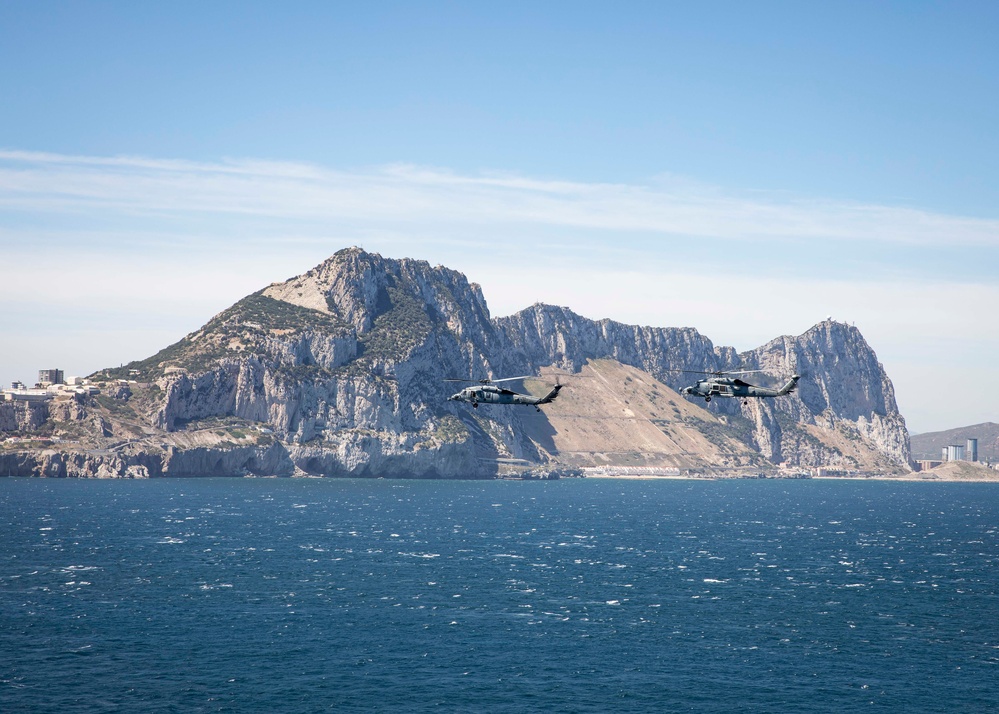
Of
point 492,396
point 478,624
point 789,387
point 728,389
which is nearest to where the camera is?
point 728,389

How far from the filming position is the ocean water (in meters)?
77.6

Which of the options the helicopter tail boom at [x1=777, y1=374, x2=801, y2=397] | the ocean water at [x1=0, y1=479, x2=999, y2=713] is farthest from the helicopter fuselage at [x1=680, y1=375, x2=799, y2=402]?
the ocean water at [x1=0, y1=479, x2=999, y2=713]

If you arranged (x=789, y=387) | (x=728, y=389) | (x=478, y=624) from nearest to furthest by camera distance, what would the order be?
(x=728, y=389) < (x=789, y=387) < (x=478, y=624)

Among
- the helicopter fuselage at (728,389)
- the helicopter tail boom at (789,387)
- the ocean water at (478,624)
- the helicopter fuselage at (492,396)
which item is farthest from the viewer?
the ocean water at (478,624)

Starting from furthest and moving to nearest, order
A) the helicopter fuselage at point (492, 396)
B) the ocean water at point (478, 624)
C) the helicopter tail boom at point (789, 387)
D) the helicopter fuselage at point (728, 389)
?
the ocean water at point (478, 624)
the helicopter tail boom at point (789, 387)
the helicopter fuselage at point (492, 396)
the helicopter fuselage at point (728, 389)

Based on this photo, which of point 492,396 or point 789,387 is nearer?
point 492,396

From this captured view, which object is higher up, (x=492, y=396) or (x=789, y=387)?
(x=789, y=387)

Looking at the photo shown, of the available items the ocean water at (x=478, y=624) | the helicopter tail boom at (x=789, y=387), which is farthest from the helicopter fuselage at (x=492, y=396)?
the ocean water at (x=478, y=624)

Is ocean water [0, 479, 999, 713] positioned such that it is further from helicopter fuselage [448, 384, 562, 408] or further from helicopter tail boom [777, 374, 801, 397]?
helicopter tail boom [777, 374, 801, 397]

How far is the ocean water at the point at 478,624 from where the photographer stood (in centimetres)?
7756

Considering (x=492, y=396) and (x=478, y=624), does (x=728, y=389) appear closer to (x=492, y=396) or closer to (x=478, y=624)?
(x=492, y=396)

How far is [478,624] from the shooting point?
99.9 m

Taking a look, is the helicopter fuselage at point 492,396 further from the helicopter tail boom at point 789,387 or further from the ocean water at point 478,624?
the ocean water at point 478,624

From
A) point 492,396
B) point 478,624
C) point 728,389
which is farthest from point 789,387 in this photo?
point 478,624
